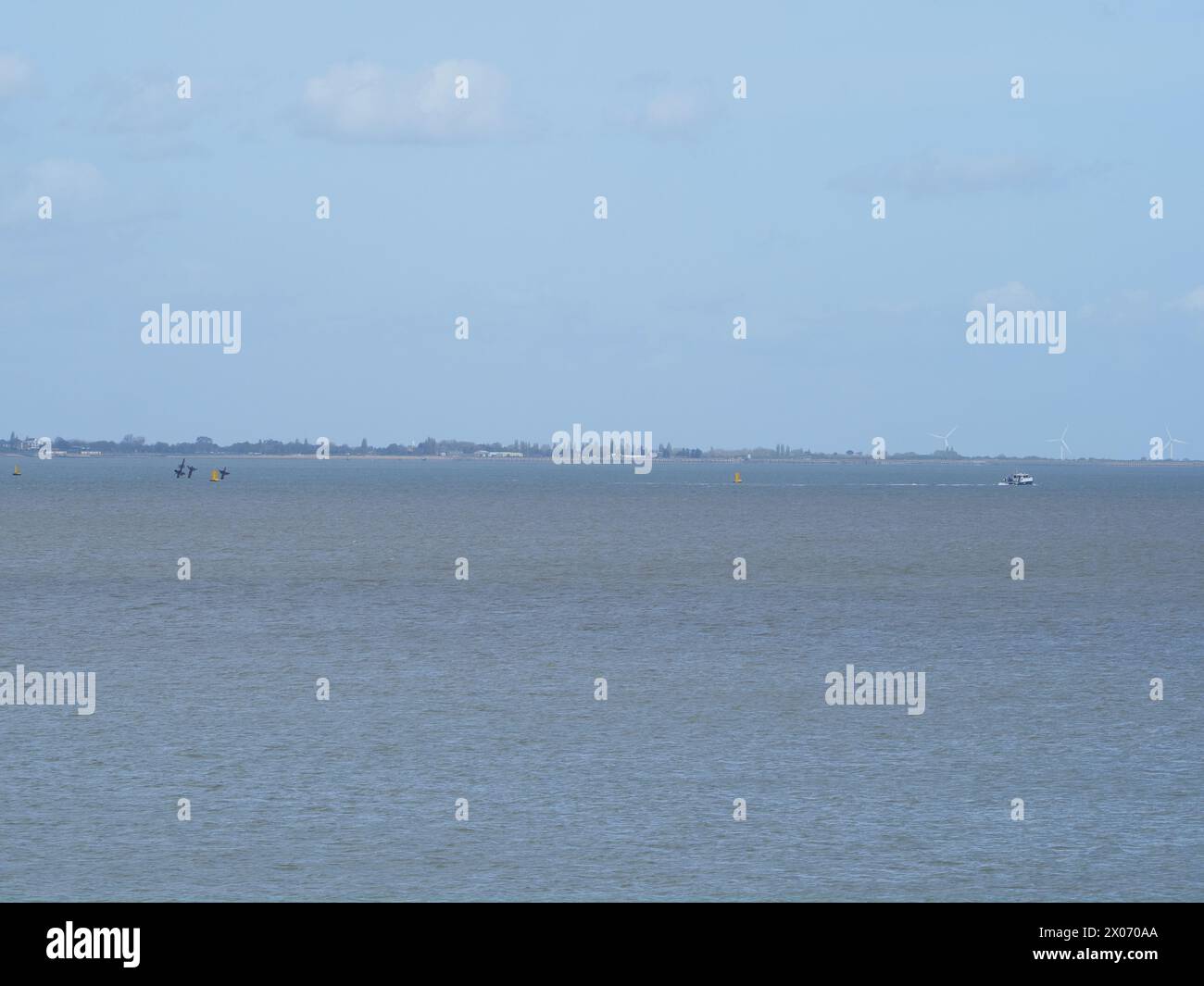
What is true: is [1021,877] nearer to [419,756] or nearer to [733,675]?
[419,756]

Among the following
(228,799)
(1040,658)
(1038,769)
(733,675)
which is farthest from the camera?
(1040,658)

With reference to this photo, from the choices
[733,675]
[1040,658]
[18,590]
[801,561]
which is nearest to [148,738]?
[733,675]

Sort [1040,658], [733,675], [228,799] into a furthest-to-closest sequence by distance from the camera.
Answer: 1. [1040,658]
2. [733,675]
3. [228,799]

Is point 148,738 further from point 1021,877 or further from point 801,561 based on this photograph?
point 801,561

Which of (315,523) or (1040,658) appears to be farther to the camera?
(315,523)
